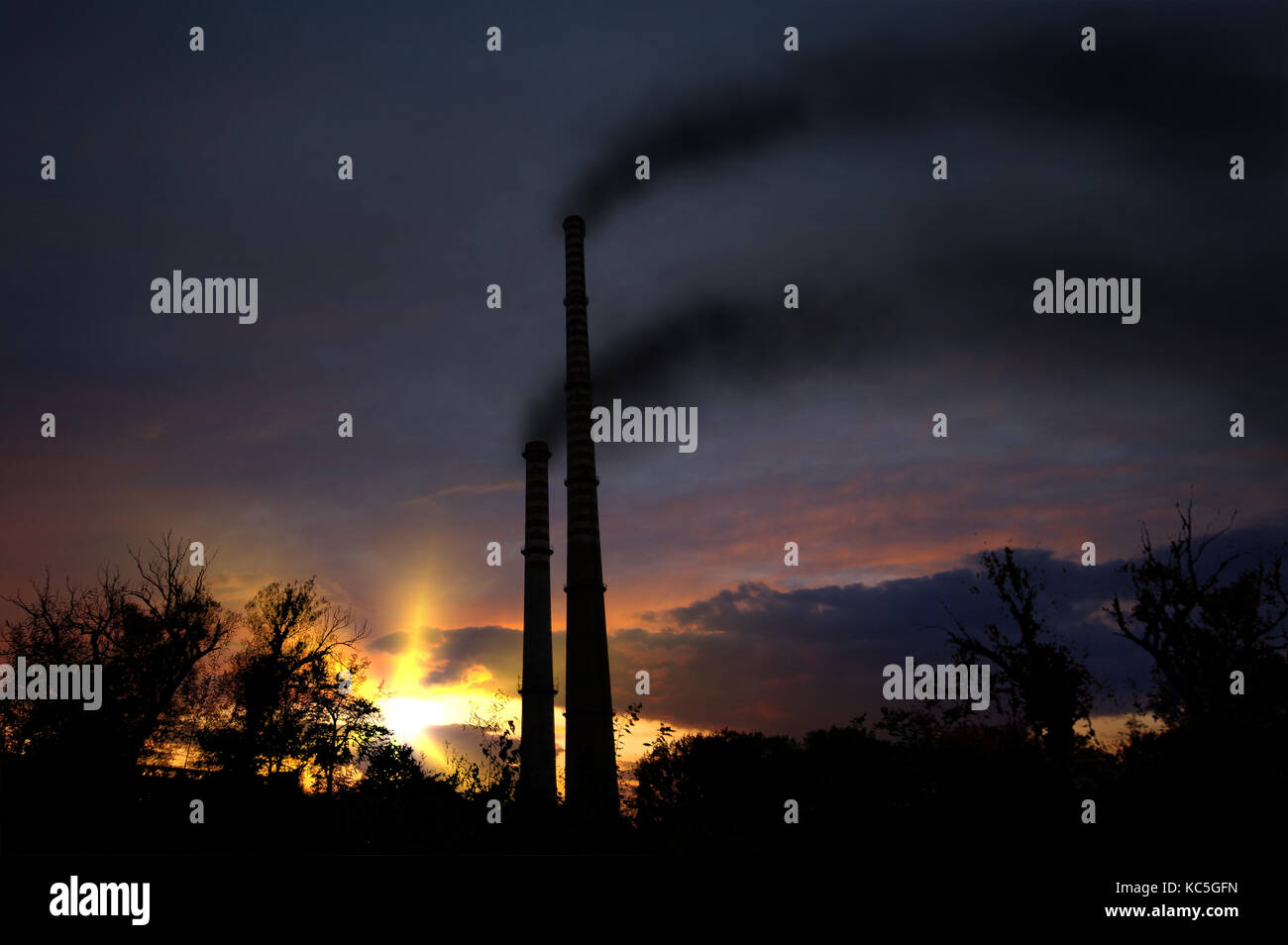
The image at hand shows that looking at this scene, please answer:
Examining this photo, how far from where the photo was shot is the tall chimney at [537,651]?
92.5 feet

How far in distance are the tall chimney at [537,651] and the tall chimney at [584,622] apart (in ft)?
4.02

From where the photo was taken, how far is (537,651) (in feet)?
Result: 95.7

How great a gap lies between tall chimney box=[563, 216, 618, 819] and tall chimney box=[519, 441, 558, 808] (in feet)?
4.02

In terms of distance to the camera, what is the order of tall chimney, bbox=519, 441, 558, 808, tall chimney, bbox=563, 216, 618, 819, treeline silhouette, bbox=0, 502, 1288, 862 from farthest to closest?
1. tall chimney, bbox=519, 441, 558, 808
2. tall chimney, bbox=563, 216, 618, 819
3. treeline silhouette, bbox=0, 502, 1288, 862

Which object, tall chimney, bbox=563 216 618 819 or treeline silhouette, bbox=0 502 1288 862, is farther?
tall chimney, bbox=563 216 618 819

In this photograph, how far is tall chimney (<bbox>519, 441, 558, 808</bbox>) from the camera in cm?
2819

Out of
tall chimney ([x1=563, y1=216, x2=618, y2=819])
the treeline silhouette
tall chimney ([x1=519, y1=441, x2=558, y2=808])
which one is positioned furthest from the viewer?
tall chimney ([x1=519, y1=441, x2=558, y2=808])

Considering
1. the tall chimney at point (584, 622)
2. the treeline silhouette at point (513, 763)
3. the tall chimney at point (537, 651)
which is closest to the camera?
the treeline silhouette at point (513, 763)

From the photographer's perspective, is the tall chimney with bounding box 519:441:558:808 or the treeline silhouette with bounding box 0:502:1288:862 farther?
the tall chimney with bounding box 519:441:558:808

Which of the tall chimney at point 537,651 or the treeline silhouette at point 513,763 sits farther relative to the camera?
the tall chimney at point 537,651

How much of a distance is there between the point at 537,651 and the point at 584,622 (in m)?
2.25
